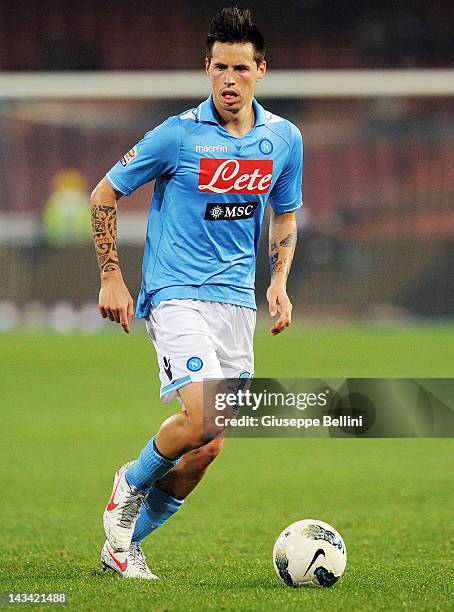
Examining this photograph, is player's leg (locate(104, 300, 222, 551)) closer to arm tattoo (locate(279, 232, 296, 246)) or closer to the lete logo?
the lete logo

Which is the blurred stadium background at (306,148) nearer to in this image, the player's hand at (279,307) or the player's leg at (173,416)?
the player's hand at (279,307)

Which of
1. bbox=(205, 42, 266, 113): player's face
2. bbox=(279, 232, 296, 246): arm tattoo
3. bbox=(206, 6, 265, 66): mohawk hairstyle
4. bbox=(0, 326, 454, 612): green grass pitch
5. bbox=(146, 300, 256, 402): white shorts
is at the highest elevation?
bbox=(206, 6, 265, 66): mohawk hairstyle

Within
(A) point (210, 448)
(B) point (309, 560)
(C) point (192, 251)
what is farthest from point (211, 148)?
(B) point (309, 560)

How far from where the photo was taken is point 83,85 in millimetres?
19203

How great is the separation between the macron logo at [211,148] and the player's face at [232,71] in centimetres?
16

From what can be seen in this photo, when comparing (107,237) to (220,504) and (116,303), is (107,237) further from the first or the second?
(220,504)

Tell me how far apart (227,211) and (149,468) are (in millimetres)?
1072

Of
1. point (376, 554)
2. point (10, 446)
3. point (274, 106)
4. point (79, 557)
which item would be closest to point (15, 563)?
point (79, 557)

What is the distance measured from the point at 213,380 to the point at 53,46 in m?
22.2

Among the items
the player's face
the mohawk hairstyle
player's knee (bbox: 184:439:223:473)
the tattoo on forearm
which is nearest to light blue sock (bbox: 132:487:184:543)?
player's knee (bbox: 184:439:223:473)

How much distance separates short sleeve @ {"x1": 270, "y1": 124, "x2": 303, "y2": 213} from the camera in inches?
189

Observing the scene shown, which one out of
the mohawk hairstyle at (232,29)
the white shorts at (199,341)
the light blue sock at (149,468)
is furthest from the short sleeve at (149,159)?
the light blue sock at (149,468)

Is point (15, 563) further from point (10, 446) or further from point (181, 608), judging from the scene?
point (10, 446)

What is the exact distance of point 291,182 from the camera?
486 centimetres
